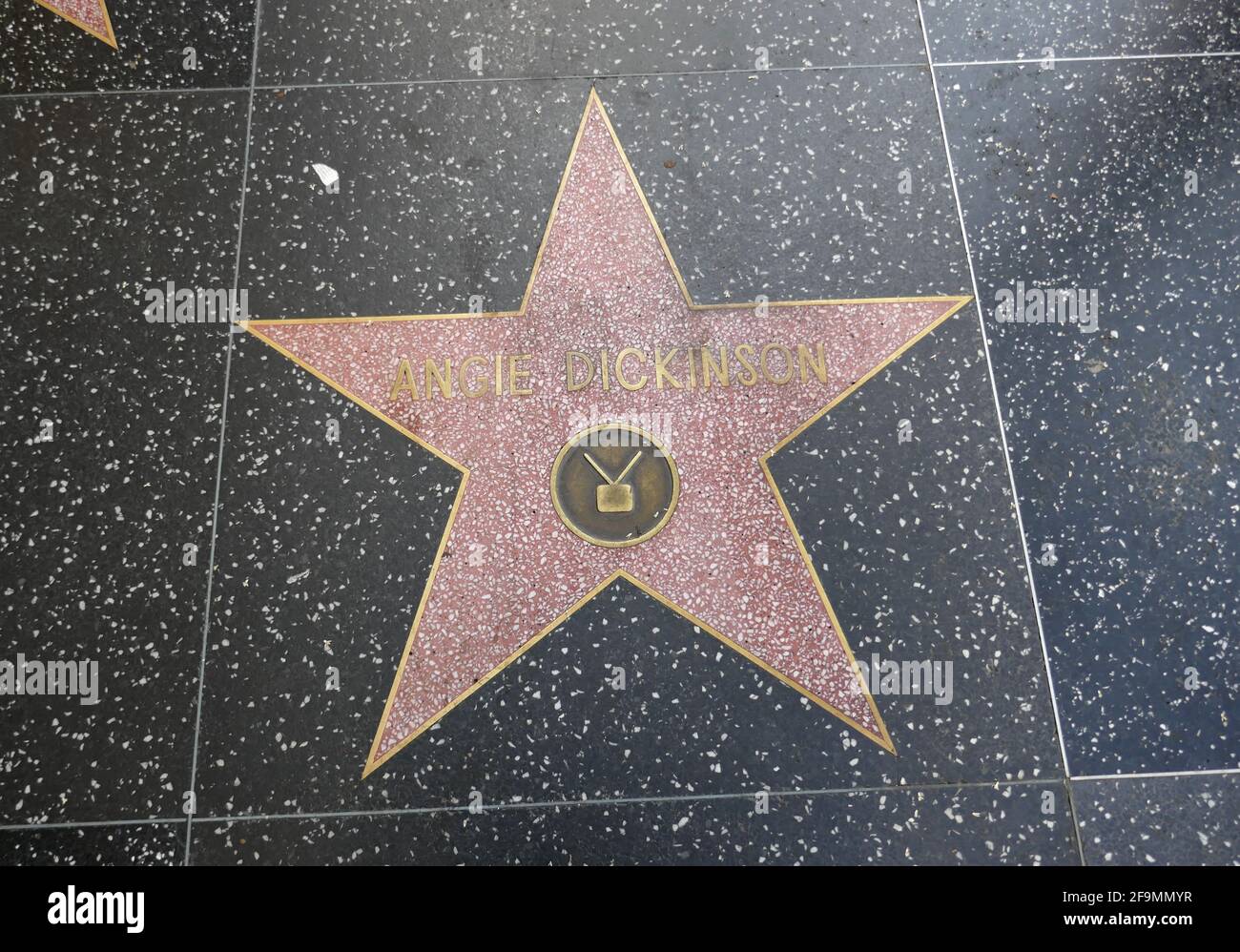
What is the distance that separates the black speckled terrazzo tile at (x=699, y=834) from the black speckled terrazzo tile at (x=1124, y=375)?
7.6 inches

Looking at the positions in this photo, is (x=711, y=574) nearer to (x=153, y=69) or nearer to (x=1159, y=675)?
(x=1159, y=675)

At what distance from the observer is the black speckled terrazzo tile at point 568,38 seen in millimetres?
1649

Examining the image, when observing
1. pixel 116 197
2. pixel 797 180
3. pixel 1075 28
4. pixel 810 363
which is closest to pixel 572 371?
pixel 810 363

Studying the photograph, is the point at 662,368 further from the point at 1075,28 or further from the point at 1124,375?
the point at 1075,28

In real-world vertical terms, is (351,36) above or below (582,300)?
above

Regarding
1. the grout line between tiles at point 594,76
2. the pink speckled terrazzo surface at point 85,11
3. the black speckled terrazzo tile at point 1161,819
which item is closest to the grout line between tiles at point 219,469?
the grout line between tiles at point 594,76

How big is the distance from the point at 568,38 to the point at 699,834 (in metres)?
1.62

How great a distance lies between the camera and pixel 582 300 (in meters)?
1.54

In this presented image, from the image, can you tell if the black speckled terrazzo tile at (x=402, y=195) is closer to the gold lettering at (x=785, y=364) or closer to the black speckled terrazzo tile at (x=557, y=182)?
the black speckled terrazzo tile at (x=557, y=182)

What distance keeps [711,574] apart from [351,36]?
54.3 inches

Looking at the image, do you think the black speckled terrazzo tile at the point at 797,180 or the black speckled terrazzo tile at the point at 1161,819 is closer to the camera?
the black speckled terrazzo tile at the point at 1161,819

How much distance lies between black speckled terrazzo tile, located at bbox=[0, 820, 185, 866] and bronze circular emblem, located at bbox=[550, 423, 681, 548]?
0.90 metres

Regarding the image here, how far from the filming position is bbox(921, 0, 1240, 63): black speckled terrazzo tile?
1662 millimetres

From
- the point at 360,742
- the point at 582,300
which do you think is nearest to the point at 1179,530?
the point at 582,300
